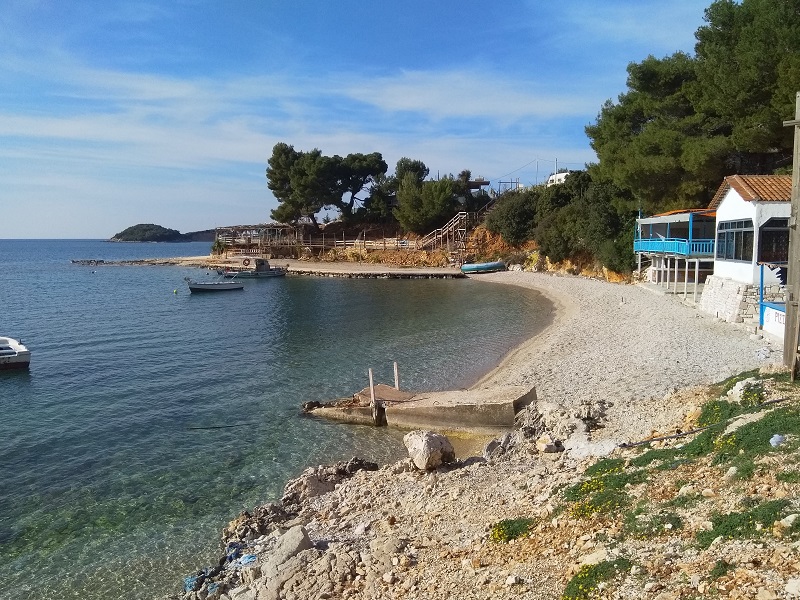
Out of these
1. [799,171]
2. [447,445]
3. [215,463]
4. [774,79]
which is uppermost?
[774,79]

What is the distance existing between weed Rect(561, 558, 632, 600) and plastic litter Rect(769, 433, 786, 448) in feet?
10.7

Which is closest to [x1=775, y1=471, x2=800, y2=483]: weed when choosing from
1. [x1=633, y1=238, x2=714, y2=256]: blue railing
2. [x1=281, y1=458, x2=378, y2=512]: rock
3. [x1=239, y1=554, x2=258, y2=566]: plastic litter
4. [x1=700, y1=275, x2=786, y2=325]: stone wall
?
[x1=239, y1=554, x2=258, y2=566]: plastic litter

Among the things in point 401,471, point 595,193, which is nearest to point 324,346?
point 401,471

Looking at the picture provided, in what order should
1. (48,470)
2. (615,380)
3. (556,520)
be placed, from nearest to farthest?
1. (556,520)
2. (48,470)
3. (615,380)

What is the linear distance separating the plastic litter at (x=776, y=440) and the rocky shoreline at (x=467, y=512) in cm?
284

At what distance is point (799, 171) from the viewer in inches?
492

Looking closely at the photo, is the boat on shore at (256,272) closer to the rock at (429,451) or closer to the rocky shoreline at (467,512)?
the rocky shoreline at (467,512)

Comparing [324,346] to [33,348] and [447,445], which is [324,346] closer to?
[33,348]

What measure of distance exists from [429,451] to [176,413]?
10718 millimetres

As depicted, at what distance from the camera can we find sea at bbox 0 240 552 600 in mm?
11203

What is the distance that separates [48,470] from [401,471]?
913 cm

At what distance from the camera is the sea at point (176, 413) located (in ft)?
36.8

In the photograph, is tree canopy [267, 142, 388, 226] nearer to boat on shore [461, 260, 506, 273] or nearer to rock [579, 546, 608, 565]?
boat on shore [461, 260, 506, 273]

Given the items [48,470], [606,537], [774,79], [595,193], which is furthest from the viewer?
[595,193]
